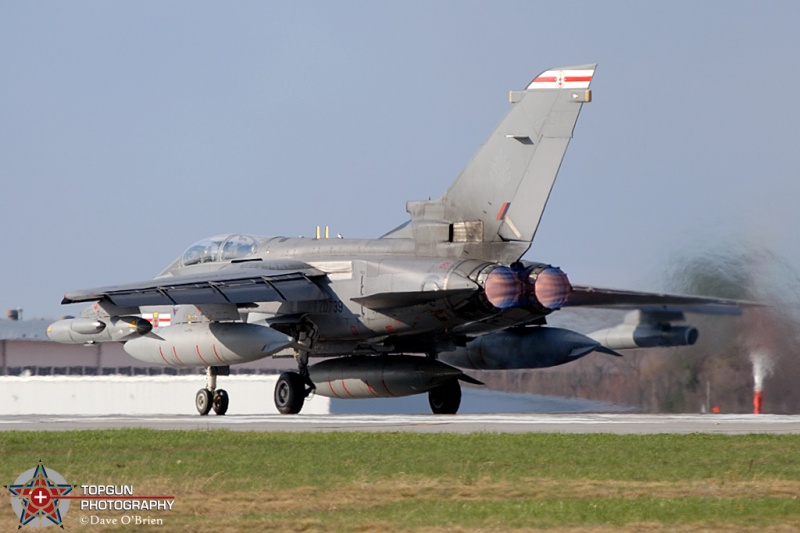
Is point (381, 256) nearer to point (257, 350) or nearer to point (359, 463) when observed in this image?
point (257, 350)

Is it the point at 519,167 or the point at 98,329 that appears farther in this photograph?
the point at 98,329

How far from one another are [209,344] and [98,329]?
6.55 feet

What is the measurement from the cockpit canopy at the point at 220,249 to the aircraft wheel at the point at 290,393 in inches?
106

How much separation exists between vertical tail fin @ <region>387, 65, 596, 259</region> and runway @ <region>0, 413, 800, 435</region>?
3.19 m

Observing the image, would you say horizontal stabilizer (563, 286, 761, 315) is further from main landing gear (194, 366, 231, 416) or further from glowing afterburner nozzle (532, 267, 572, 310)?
main landing gear (194, 366, 231, 416)

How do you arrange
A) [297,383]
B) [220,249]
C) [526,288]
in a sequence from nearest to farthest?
[526,288] → [297,383] → [220,249]

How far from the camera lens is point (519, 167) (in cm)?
2041

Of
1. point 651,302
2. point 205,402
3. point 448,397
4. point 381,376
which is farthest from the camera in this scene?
point 448,397

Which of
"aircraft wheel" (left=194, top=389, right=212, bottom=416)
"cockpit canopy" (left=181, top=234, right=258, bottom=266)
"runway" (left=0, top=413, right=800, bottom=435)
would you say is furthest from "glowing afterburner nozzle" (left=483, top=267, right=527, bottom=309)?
"aircraft wheel" (left=194, top=389, right=212, bottom=416)

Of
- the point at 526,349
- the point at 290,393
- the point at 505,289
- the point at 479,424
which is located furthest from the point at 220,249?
the point at 479,424

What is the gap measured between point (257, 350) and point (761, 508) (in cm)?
1271

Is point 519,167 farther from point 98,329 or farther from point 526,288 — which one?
point 98,329

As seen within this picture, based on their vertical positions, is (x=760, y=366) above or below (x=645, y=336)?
below

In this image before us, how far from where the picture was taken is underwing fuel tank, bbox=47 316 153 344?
2066 cm
